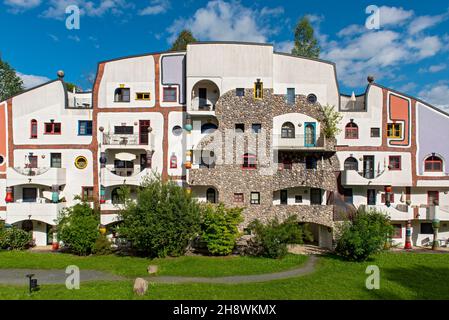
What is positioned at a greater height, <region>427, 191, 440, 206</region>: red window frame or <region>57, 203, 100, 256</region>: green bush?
<region>427, 191, 440, 206</region>: red window frame

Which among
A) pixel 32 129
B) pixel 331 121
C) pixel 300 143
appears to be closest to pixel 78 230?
pixel 32 129

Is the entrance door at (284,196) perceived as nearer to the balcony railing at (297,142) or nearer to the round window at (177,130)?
the balcony railing at (297,142)

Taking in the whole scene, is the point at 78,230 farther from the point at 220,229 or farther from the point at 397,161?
the point at 397,161

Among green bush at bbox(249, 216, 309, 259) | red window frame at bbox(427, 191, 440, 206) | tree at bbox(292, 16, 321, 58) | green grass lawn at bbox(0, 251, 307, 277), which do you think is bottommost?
green grass lawn at bbox(0, 251, 307, 277)

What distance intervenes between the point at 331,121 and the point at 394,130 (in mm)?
6451

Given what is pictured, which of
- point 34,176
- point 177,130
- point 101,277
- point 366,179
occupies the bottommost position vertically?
point 101,277

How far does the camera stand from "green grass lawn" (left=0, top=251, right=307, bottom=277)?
17453 millimetres

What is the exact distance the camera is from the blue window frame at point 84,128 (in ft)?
82.4

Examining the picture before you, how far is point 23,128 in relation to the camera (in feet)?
82.1

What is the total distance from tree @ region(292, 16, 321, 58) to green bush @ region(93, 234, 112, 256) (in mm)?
30456

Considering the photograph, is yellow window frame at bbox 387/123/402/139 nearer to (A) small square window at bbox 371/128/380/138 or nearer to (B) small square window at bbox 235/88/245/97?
(A) small square window at bbox 371/128/380/138

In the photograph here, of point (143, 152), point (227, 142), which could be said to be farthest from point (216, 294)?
point (143, 152)

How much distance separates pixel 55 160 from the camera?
82.6 feet

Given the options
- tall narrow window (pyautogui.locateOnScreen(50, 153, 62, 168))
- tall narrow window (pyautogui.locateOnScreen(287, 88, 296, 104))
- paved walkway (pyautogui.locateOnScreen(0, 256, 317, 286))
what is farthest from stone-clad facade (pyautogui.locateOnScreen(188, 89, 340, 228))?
tall narrow window (pyautogui.locateOnScreen(50, 153, 62, 168))
